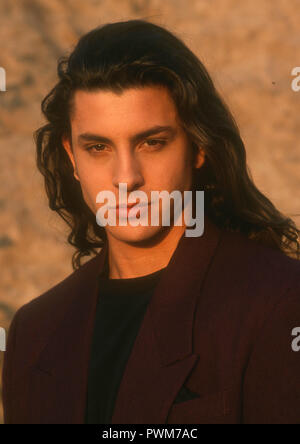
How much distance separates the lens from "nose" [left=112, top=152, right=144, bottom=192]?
7.84 feet

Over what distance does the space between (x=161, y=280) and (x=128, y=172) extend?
392 mm

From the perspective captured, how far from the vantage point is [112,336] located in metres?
Answer: 2.59

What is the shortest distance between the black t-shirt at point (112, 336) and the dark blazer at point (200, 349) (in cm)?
3

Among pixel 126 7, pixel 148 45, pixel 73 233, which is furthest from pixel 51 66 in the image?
pixel 148 45

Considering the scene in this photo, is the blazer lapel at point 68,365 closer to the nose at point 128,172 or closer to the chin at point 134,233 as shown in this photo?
the chin at point 134,233

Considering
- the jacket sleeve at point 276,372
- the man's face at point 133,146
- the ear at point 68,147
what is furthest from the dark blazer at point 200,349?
the ear at point 68,147

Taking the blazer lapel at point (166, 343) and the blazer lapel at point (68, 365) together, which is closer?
the blazer lapel at point (166, 343)

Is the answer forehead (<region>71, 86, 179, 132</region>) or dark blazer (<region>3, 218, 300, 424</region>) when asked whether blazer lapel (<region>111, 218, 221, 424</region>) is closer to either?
dark blazer (<region>3, 218, 300, 424</region>)

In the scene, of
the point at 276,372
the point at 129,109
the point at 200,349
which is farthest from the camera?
the point at 129,109

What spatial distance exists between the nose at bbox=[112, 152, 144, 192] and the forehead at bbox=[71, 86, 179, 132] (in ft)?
0.32

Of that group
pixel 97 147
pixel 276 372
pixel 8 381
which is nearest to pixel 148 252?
pixel 97 147

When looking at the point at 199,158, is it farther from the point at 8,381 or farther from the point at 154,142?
the point at 8,381

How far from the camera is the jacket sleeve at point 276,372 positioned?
7.13 ft

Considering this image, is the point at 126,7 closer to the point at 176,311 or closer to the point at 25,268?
the point at 25,268
